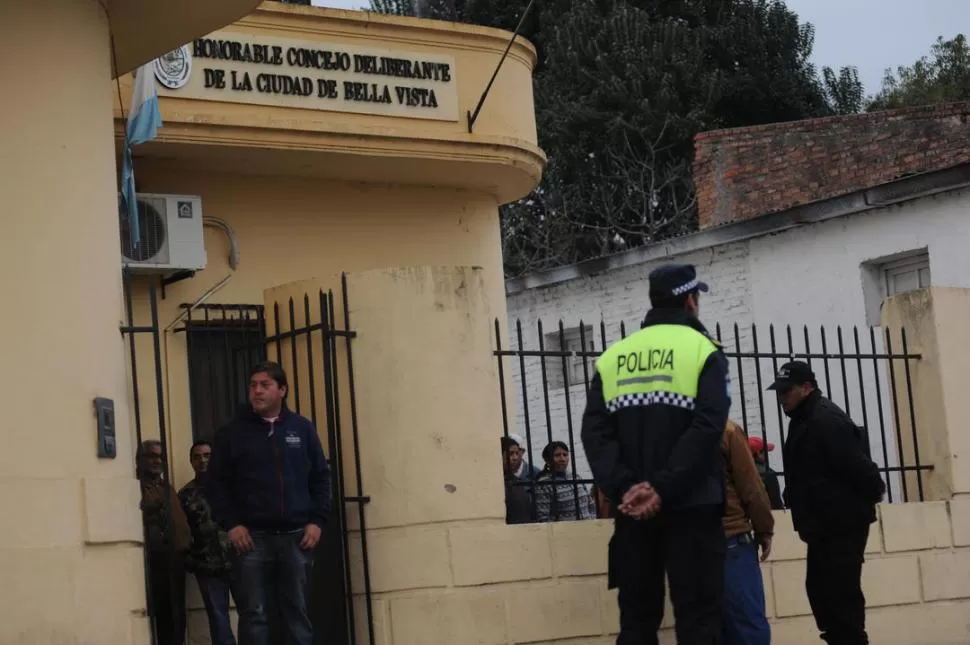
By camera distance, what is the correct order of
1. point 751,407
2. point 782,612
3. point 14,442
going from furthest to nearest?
1. point 751,407
2. point 782,612
3. point 14,442

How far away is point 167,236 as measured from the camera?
456 inches

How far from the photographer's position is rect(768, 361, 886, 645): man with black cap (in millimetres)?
8789

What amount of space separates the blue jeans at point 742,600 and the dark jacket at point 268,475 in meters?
2.11

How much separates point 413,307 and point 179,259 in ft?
10.4

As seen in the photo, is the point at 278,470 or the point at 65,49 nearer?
the point at 65,49

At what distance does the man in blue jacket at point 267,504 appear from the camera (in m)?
8.28

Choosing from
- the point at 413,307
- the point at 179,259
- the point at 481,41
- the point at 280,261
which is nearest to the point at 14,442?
the point at 413,307

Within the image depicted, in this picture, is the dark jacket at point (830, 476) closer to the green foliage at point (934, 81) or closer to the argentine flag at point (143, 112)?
the argentine flag at point (143, 112)

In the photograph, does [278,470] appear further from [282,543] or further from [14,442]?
[14,442]

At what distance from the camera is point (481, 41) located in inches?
517

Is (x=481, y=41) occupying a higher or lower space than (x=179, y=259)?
higher

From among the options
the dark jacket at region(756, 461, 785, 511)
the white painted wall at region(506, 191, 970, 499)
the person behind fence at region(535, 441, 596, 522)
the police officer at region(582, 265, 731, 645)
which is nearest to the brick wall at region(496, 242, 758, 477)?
the white painted wall at region(506, 191, 970, 499)

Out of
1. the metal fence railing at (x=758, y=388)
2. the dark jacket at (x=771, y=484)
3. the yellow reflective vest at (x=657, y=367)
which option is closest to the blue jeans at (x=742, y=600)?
the metal fence railing at (x=758, y=388)

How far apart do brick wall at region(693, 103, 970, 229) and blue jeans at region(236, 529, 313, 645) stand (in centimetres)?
1464
